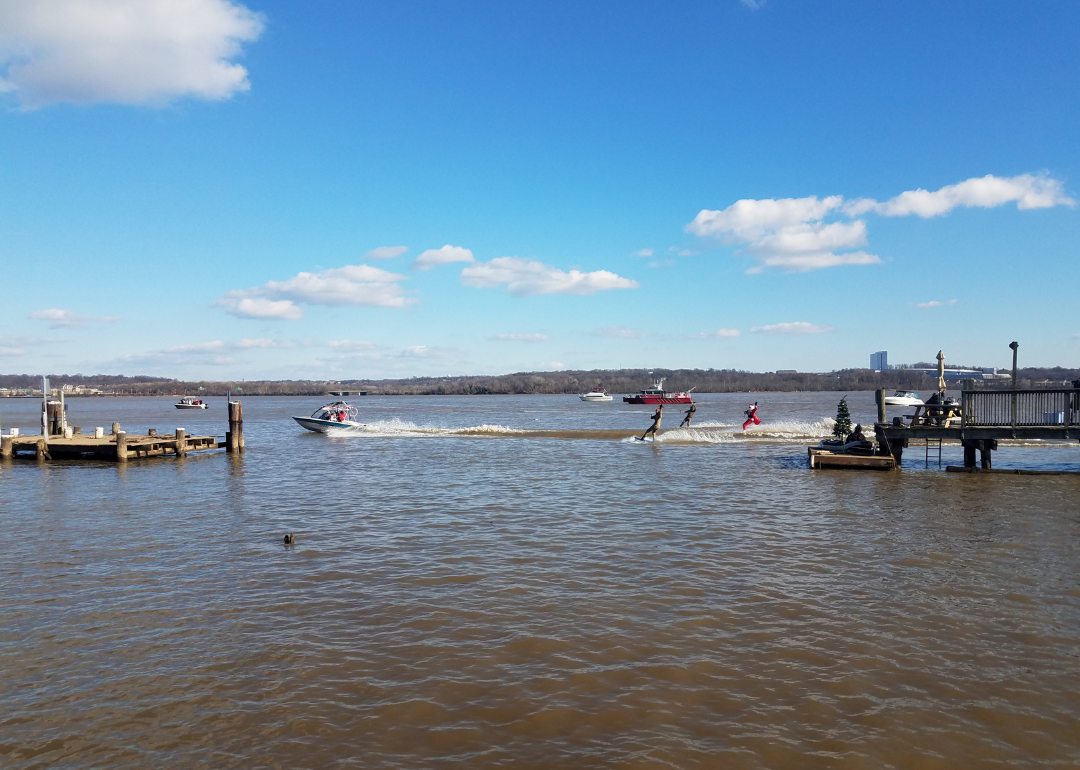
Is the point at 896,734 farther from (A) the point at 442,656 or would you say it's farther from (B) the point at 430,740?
(A) the point at 442,656

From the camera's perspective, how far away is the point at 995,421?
2514 centimetres

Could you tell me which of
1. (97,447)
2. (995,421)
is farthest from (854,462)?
(97,447)

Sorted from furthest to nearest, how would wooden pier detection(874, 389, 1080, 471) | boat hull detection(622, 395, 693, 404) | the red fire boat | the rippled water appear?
the red fire boat → boat hull detection(622, 395, 693, 404) → wooden pier detection(874, 389, 1080, 471) → the rippled water

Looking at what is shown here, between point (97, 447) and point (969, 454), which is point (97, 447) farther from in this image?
point (969, 454)

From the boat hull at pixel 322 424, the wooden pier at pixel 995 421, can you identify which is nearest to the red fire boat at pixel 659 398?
the boat hull at pixel 322 424

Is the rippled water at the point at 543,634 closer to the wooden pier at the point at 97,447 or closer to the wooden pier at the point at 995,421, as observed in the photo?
the wooden pier at the point at 995,421

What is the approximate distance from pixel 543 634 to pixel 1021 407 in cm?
2339

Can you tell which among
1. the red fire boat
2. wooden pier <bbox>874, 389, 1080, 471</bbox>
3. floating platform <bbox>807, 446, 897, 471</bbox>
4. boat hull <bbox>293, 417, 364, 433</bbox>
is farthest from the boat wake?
the red fire boat

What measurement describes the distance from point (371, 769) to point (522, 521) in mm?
10762

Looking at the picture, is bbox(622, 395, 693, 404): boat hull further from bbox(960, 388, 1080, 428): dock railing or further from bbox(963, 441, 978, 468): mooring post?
bbox(960, 388, 1080, 428): dock railing

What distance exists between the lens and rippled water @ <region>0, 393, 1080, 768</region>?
6.45 metres

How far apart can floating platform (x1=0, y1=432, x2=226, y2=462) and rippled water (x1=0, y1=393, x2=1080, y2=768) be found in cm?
1173

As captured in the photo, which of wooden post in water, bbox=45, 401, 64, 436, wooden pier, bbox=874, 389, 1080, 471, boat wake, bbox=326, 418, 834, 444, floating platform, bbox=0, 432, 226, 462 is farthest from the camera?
boat wake, bbox=326, 418, 834, 444

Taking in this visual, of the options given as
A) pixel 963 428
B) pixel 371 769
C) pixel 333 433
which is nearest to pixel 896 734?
pixel 371 769
